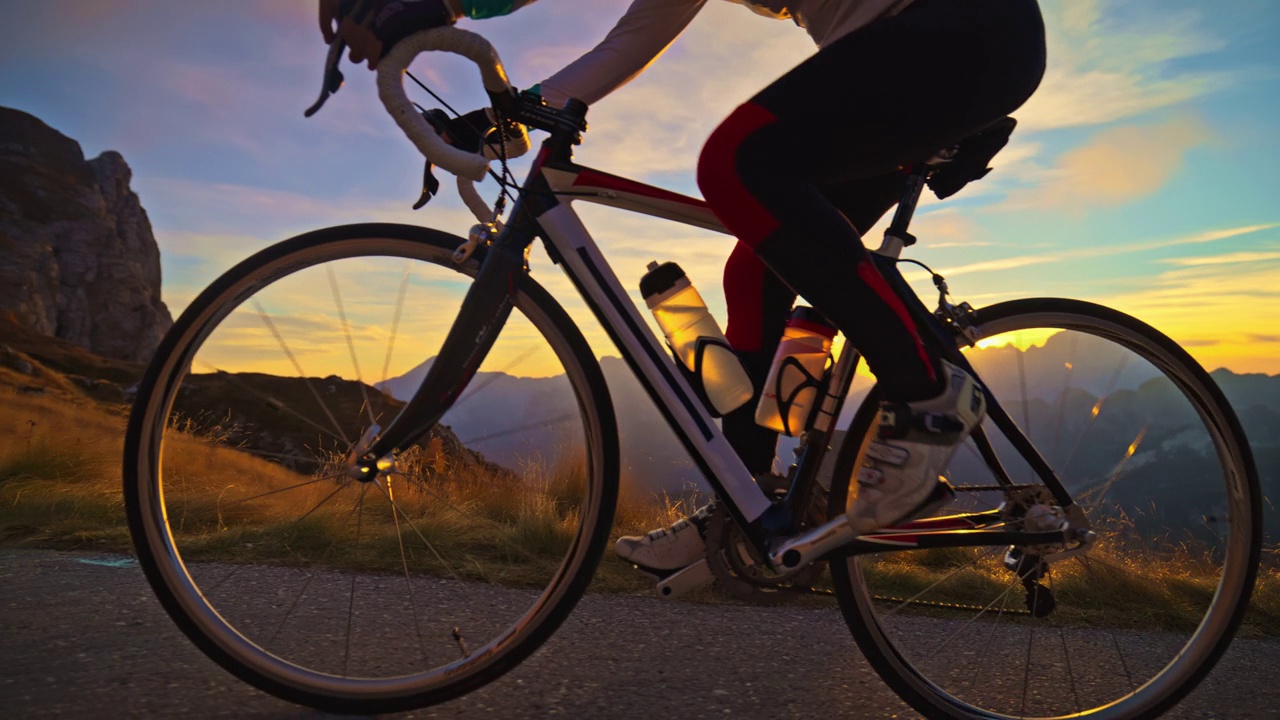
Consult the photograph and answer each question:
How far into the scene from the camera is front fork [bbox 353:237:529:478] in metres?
1.96

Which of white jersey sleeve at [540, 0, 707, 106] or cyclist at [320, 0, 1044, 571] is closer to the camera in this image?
cyclist at [320, 0, 1044, 571]

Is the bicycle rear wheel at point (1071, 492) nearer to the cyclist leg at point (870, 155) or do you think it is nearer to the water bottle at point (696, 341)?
the cyclist leg at point (870, 155)

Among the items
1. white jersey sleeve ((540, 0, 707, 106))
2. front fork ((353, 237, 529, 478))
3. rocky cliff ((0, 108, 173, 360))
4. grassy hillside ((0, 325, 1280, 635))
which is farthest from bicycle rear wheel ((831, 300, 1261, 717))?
rocky cliff ((0, 108, 173, 360))

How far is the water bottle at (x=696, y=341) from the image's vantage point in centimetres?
200

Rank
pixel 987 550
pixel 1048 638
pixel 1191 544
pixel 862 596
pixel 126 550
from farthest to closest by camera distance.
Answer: pixel 1191 544 < pixel 126 550 < pixel 1048 638 < pixel 987 550 < pixel 862 596

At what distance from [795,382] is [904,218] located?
0.48 meters

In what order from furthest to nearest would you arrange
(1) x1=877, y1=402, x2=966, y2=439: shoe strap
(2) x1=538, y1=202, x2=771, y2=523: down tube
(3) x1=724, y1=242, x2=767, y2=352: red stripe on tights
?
(3) x1=724, y1=242, x2=767, y2=352: red stripe on tights, (2) x1=538, y1=202, x2=771, y2=523: down tube, (1) x1=877, y1=402, x2=966, y2=439: shoe strap

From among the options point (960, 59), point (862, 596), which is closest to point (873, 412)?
point (862, 596)

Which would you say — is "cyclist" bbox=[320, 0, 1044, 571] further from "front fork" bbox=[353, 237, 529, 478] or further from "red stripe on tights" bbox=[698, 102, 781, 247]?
"front fork" bbox=[353, 237, 529, 478]

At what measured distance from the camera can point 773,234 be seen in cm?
177

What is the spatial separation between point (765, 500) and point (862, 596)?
1.19 feet

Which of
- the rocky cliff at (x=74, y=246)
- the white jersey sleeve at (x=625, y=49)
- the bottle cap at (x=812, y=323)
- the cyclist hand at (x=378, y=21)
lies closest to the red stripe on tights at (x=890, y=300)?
the bottle cap at (x=812, y=323)

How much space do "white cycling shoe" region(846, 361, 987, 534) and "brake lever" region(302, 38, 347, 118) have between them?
142 centimetres

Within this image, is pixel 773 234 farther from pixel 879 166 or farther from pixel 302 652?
pixel 302 652
